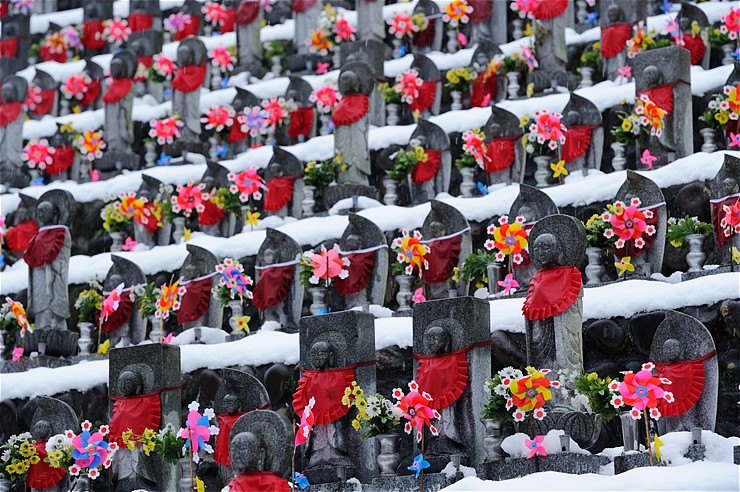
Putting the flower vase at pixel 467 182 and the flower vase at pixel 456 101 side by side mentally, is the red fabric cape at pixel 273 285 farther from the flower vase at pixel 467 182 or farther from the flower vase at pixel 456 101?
the flower vase at pixel 456 101

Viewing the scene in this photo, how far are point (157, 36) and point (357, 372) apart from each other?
12383 millimetres

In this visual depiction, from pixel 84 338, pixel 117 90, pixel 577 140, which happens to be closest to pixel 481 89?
pixel 577 140

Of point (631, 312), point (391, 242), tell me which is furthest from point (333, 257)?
point (631, 312)

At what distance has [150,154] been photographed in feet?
76.6

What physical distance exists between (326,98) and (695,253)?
22.8ft

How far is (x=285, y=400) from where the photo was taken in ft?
53.5

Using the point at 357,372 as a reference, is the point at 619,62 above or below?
above

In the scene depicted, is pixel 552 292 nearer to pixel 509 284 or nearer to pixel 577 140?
pixel 509 284

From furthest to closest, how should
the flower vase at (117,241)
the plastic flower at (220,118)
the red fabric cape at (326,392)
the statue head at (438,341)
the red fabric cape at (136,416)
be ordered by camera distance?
the plastic flower at (220,118)
the flower vase at (117,241)
the red fabric cape at (136,416)
the red fabric cape at (326,392)
the statue head at (438,341)

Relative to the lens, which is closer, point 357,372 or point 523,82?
point 357,372

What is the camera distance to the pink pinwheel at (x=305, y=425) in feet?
45.6

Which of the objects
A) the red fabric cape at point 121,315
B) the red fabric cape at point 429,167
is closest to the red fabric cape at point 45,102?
the red fabric cape at point 121,315

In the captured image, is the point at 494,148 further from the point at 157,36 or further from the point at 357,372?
the point at 157,36

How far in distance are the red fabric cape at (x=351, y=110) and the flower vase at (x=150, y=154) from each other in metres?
3.89
